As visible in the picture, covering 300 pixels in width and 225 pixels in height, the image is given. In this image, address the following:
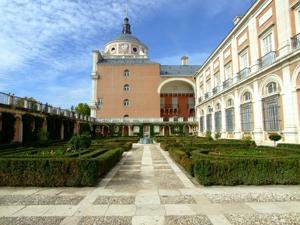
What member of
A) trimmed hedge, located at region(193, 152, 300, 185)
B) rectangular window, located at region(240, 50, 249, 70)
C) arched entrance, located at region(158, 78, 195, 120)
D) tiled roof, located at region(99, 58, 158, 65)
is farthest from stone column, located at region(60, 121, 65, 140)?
arched entrance, located at region(158, 78, 195, 120)

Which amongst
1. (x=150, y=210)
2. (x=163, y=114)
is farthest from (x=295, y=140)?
(x=163, y=114)

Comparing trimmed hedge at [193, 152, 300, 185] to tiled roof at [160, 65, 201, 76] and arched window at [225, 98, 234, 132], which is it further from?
tiled roof at [160, 65, 201, 76]

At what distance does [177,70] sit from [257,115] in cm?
3367

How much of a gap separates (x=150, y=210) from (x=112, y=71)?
144ft

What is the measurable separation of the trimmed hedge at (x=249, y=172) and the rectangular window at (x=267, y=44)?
12715 millimetres

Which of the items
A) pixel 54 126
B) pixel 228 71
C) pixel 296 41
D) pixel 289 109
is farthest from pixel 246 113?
pixel 54 126

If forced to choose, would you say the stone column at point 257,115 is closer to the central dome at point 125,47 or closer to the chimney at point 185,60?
the central dome at point 125,47

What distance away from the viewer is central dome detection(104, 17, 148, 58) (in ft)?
178

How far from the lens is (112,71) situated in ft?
154

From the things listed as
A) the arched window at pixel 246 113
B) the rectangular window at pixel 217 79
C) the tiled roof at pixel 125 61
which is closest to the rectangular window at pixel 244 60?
the arched window at pixel 246 113

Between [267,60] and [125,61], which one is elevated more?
[125,61]

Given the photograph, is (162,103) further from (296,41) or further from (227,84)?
(296,41)

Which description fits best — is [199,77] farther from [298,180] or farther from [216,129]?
[298,180]

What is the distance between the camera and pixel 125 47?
5450cm
